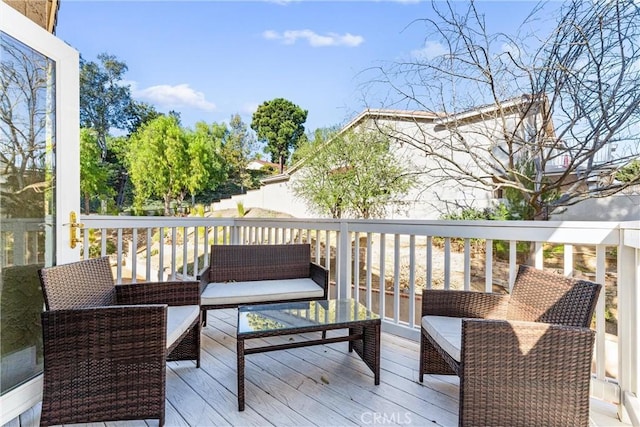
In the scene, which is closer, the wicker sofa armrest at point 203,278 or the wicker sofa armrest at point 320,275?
the wicker sofa armrest at point 203,278

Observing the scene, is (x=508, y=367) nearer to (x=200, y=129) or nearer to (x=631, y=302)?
(x=631, y=302)

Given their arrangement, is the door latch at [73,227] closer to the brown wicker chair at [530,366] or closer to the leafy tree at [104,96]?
the brown wicker chair at [530,366]

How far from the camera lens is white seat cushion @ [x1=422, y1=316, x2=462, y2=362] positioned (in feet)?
5.30

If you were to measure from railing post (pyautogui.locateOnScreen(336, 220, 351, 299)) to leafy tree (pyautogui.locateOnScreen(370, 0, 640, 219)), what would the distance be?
9.43 ft

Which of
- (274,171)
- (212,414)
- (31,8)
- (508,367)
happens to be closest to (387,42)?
(31,8)

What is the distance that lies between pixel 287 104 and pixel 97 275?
20.5m

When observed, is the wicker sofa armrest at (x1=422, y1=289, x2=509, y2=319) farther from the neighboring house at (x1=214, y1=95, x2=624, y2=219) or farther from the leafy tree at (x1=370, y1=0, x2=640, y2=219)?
the neighboring house at (x1=214, y1=95, x2=624, y2=219)

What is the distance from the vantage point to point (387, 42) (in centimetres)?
502

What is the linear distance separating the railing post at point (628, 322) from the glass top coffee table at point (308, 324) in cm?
131

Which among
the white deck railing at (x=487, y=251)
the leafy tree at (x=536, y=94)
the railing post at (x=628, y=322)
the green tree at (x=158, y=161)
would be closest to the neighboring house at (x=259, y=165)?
the green tree at (x=158, y=161)

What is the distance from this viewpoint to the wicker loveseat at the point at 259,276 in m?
2.68
